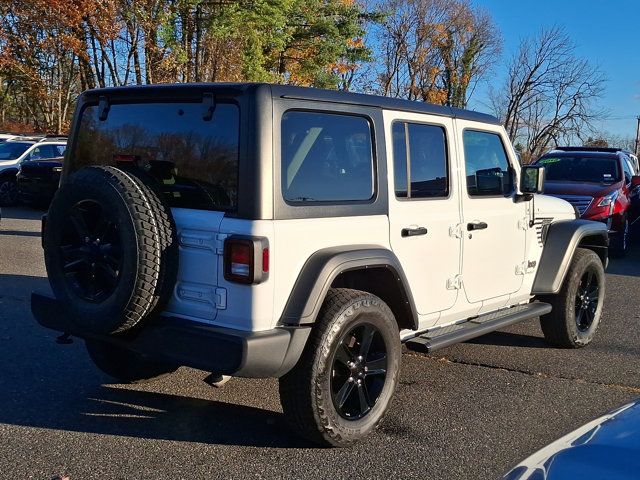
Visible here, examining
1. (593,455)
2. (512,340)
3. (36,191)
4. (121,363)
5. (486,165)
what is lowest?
(512,340)

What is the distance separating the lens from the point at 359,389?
3.99 metres

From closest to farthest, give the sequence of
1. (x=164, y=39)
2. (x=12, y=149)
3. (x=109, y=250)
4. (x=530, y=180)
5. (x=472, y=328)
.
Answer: (x=109, y=250) → (x=472, y=328) → (x=530, y=180) → (x=12, y=149) → (x=164, y=39)

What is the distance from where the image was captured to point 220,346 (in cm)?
338

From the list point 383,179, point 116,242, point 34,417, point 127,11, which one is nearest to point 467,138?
point 383,179

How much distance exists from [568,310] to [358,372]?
8.89 feet

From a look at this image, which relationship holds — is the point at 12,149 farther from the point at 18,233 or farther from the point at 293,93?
the point at 293,93

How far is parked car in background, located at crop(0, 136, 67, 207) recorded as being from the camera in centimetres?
1636

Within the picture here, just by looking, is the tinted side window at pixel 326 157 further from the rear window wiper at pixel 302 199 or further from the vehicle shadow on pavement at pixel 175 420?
the vehicle shadow on pavement at pixel 175 420

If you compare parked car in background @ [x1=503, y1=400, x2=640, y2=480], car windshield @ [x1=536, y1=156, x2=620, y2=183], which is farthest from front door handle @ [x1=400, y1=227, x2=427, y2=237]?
car windshield @ [x1=536, y1=156, x2=620, y2=183]

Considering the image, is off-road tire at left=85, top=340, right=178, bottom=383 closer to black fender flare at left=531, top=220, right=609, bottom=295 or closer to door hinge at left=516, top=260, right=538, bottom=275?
door hinge at left=516, top=260, right=538, bottom=275

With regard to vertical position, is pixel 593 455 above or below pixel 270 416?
above

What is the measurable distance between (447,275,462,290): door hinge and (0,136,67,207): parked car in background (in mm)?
13404

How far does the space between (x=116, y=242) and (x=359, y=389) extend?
1.63 meters

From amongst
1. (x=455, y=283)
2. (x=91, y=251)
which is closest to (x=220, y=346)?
(x=91, y=251)
